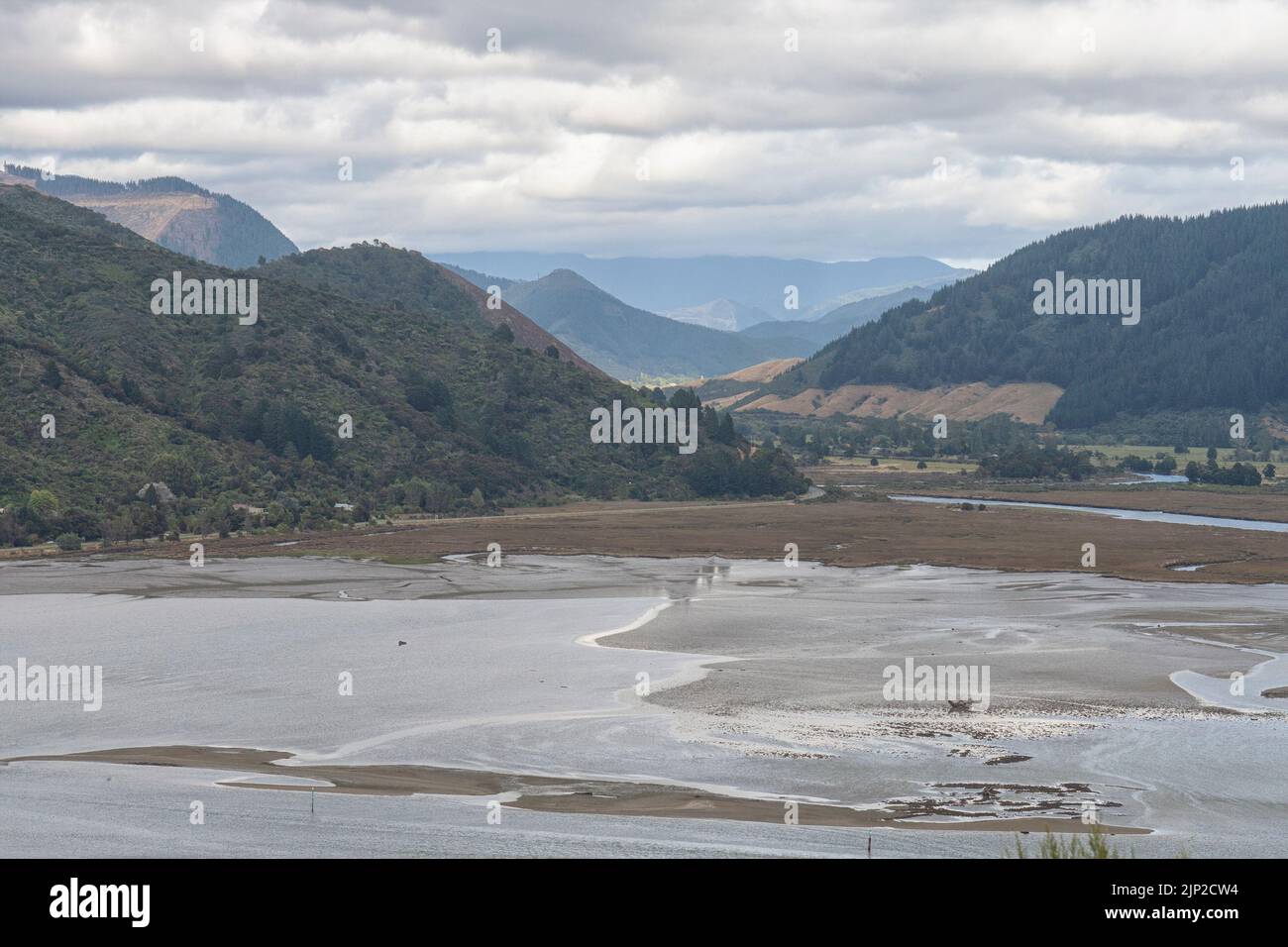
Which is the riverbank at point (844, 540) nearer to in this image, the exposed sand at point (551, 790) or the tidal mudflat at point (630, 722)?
the tidal mudflat at point (630, 722)

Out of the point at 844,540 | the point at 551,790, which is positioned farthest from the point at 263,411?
the point at 551,790

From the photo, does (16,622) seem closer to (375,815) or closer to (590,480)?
(375,815)

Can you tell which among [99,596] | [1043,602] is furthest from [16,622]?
[1043,602]

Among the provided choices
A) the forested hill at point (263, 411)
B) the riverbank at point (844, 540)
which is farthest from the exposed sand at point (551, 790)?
the forested hill at point (263, 411)

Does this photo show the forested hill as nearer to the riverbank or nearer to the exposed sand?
the riverbank

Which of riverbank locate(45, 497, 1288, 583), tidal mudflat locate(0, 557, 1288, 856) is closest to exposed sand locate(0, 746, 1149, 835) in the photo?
tidal mudflat locate(0, 557, 1288, 856)

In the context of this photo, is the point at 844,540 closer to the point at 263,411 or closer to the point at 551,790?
the point at 263,411
